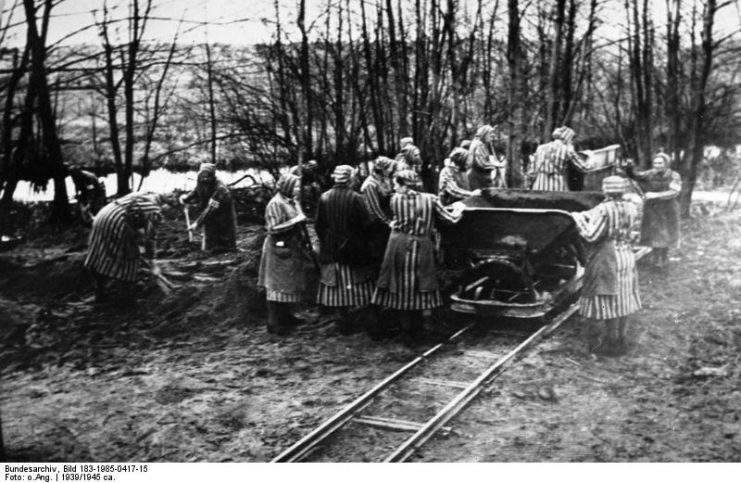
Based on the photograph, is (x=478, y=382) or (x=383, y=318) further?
(x=383, y=318)

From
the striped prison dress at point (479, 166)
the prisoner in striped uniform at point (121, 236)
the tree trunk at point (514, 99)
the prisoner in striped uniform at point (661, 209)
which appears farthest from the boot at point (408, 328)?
the tree trunk at point (514, 99)

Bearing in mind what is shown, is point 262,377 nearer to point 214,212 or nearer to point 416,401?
point 416,401

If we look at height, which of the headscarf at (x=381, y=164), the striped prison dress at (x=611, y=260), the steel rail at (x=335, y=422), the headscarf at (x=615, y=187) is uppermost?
the headscarf at (x=381, y=164)

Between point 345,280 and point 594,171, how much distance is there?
5807mm

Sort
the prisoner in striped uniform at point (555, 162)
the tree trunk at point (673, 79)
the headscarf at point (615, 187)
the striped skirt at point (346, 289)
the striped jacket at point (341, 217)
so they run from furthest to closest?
the tree trunk at point (673, 79) < the prisoner in striped uniform at point (555, 162) < the striped skirt at point (346, 289) < the striped jacket at point (341, 217) < the headscarf at point (615, 187)

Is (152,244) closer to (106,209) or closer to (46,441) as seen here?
(106,209)

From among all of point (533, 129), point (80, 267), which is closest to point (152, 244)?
point (80, 267)

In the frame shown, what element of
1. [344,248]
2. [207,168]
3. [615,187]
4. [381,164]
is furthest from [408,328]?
[207,168]

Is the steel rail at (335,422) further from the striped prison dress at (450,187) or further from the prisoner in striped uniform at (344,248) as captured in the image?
the striped prison dress at (450,187)

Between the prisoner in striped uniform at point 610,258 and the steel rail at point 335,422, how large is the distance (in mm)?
1562

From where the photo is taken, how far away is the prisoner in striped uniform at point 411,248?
6.72 metres

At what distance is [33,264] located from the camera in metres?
8.20

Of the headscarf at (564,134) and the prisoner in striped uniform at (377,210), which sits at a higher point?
the headscarf at (564,134)
